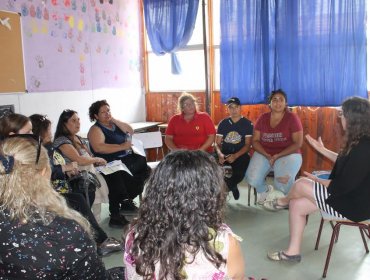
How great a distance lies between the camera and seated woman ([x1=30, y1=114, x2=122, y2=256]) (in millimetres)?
2658

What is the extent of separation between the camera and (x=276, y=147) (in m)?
3.71

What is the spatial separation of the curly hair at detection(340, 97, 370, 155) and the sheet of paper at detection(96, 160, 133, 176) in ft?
6.08

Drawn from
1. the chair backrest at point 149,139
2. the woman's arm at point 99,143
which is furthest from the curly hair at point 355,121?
the chair backrest at point 149,139

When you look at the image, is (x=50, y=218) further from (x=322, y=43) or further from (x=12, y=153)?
(x=322, y=43)

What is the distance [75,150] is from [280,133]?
190 centimetres

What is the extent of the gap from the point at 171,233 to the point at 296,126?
9.04ft

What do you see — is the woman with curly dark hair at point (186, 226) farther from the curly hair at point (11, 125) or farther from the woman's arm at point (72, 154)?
the woman's arm at point (72, 154)

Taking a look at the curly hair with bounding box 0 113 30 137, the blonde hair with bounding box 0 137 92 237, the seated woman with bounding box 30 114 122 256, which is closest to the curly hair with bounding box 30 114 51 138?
the seated woman with bounding box 30 114 122 256

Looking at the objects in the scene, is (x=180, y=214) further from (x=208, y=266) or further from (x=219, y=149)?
(x=219, y=149)

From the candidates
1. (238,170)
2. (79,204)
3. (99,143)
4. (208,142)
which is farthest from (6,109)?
(238,170)

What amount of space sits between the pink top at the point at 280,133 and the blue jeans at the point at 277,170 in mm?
119

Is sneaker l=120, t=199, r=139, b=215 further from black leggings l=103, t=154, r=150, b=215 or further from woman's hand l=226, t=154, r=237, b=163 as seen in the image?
woman's hand l=226, t=154, r=237, b=163

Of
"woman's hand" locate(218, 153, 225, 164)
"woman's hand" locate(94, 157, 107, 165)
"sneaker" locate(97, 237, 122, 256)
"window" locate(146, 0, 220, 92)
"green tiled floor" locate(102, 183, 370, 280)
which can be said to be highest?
"window" locate(146, 0, 220, 92)

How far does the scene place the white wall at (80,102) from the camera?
3.93 meters
